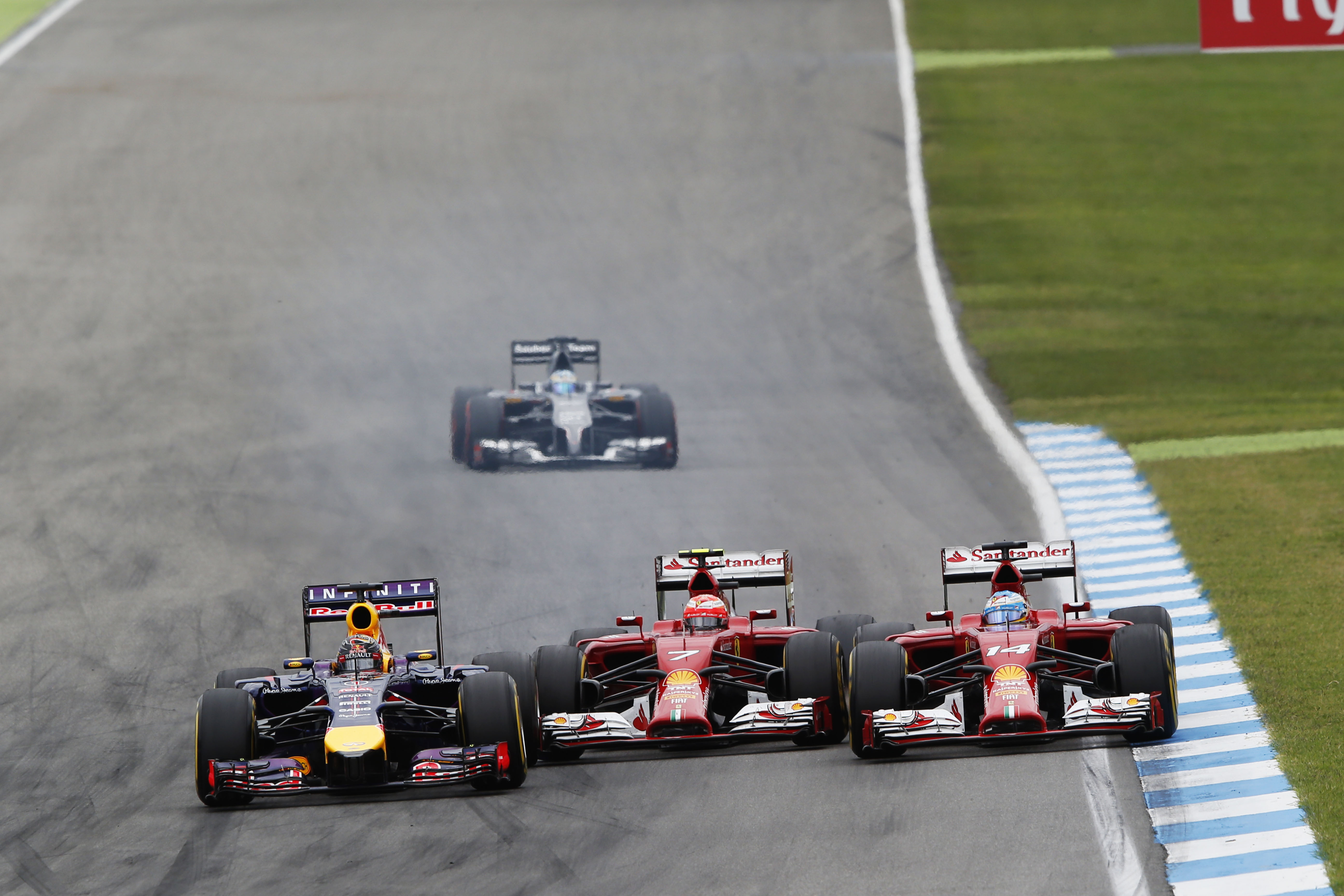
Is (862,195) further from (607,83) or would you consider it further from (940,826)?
(940,826)

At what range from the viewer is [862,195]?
1649 inches

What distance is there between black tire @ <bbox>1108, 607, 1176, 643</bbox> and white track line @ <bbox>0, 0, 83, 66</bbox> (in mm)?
39060

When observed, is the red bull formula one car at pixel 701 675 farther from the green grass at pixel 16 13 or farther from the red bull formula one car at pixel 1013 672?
the green grass at pixel 16 13

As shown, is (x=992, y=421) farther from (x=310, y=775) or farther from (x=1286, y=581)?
(x=310, y=775)

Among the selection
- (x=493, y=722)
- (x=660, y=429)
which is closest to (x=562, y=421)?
(x=660, y=429)

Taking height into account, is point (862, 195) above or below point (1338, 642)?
above

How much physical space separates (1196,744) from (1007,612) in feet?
7.02

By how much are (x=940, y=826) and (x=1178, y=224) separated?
29.6 m

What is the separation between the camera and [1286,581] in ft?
73.5

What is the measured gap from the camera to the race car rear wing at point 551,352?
28.7 m

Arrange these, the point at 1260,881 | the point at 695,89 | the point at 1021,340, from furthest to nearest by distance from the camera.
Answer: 1. the point at 695,89
2. the point at 1021,340
3. the point at 1260,881

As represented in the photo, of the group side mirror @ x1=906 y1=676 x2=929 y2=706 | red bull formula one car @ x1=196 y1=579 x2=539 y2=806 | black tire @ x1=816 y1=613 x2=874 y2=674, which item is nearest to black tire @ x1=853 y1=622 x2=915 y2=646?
side mirror @ x1=906 y1=676 x2=929 y2=706

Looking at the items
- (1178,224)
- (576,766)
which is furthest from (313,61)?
(576,766)

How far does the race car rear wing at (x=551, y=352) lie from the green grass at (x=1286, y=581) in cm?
831
